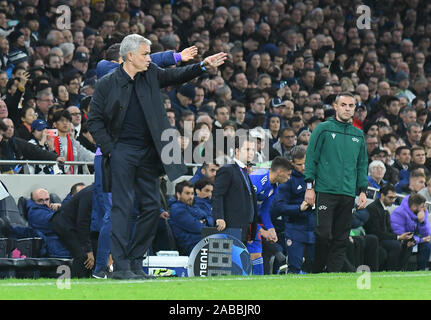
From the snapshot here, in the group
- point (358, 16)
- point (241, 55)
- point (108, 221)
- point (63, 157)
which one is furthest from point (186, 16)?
point (108, 221)

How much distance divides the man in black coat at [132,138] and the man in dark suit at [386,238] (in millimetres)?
6885

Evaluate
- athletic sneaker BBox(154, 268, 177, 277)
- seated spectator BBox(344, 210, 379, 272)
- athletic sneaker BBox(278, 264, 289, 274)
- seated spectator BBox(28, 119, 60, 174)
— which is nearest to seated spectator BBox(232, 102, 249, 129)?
seated spectator BBox(344, 210, 379, 272)

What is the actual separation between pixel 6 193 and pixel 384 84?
12.0 metres

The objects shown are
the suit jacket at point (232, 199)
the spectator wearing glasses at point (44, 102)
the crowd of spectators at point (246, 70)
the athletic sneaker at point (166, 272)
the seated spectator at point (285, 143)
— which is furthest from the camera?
the seated spectator at point (285, 143)

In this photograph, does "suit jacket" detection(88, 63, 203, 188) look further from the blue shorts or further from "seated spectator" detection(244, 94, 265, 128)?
"seated spectator" detection(244, 94, 265, 128)

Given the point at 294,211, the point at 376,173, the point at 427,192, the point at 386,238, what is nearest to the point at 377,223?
the point at 386,238

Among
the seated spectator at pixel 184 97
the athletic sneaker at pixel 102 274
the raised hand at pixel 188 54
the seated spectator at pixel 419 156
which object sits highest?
the raised hand at pixel 188 54

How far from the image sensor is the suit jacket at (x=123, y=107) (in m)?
8.94

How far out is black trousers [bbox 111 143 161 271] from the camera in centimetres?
893

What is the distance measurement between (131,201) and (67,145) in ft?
18.5

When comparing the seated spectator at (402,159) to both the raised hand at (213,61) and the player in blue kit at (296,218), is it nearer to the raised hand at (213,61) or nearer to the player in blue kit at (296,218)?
the player in blue kit at (296,218)

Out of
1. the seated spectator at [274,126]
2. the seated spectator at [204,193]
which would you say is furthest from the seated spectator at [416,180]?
the seated spectator at [204,193]

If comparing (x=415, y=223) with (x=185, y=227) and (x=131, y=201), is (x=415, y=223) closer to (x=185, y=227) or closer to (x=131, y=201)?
(x=185, y=227)

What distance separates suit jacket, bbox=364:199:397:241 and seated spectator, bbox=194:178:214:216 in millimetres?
2725
